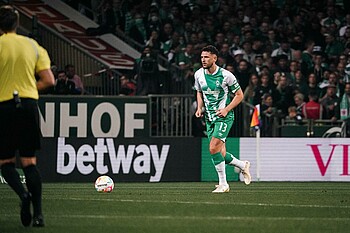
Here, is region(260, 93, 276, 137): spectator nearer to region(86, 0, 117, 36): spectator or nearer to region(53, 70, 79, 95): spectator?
region(53, 70, 79, 95): spectator

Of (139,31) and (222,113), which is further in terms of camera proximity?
(139,31)

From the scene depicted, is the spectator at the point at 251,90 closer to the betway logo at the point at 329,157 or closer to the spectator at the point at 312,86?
the spectator at the point at 312,86

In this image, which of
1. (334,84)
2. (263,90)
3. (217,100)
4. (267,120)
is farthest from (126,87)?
(217,100)

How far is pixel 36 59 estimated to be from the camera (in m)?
10.2

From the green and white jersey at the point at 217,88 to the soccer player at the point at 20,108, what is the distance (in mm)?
6681

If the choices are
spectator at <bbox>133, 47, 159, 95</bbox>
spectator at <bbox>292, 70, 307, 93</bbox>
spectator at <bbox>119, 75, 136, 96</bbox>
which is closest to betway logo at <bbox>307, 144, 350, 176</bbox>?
spectator at <bbox>292, 70, 307, 93</bbox>

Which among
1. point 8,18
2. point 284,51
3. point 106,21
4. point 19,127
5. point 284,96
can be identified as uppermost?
point 106,21

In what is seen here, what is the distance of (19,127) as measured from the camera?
1001cm

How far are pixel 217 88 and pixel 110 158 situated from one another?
578cm

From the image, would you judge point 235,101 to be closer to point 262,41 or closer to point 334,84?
point 334,84

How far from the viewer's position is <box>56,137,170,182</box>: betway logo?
21.6 metres

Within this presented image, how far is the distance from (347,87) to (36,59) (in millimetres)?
14446

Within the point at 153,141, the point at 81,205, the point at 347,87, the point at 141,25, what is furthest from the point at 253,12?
the point at 81,205

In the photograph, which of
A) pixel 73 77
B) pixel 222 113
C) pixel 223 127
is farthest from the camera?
pixel 73 77
